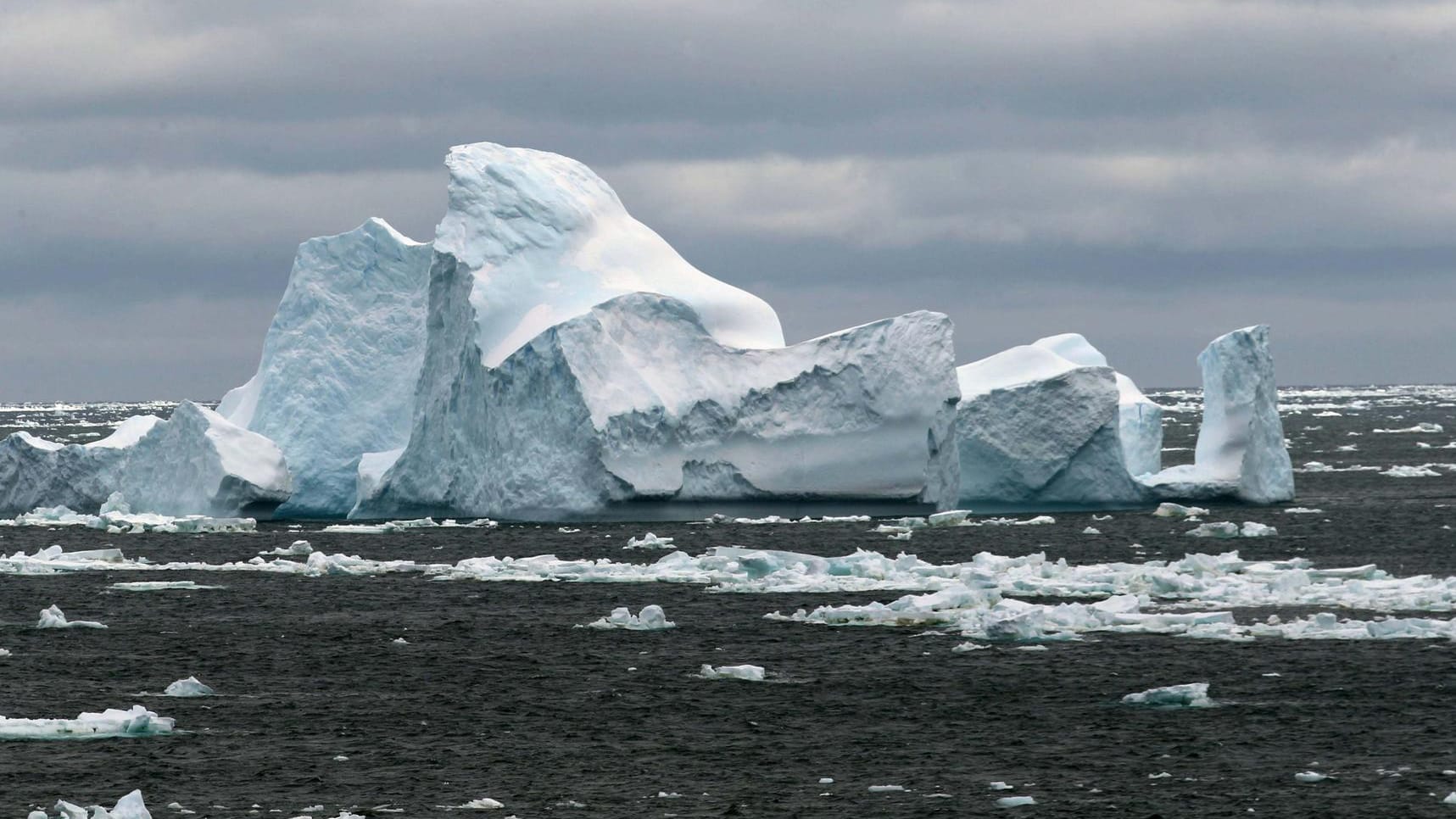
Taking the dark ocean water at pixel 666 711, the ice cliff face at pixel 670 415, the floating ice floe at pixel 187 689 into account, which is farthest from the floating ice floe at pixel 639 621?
the ice cliff face at pixel 670 415

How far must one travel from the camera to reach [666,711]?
13891mm

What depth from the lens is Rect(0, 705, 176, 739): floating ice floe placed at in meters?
12.6

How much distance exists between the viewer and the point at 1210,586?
20.0m

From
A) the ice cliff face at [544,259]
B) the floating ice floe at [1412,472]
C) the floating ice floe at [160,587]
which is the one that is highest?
the ice cliff face at [544,259]

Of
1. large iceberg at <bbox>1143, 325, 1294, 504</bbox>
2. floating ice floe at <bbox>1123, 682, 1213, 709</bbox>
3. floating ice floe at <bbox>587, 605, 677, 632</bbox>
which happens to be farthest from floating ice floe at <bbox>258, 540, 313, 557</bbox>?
floating ice floe at <bbox>1123, 682, 1213, 709</bbox>

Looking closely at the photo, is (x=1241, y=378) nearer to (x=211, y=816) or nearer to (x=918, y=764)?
(x=918, y=764)

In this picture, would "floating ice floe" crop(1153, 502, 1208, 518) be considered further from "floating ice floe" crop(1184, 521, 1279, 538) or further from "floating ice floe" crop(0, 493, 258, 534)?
"floating ice floe" crop(0, 493, 258, 534)

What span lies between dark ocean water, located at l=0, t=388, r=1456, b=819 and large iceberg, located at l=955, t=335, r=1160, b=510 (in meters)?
8.51

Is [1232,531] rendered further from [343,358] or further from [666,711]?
[343,358]

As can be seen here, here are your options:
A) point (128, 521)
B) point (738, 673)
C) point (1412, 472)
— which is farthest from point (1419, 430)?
point (738, 673)

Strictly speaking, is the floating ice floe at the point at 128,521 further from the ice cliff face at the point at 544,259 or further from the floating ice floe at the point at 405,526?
the ice cliff face at the point at 544,259

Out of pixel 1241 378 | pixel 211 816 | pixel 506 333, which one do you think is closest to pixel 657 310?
pixel 506 333

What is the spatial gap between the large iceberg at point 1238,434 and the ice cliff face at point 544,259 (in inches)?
281

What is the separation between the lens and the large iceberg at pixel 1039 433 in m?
31.3
